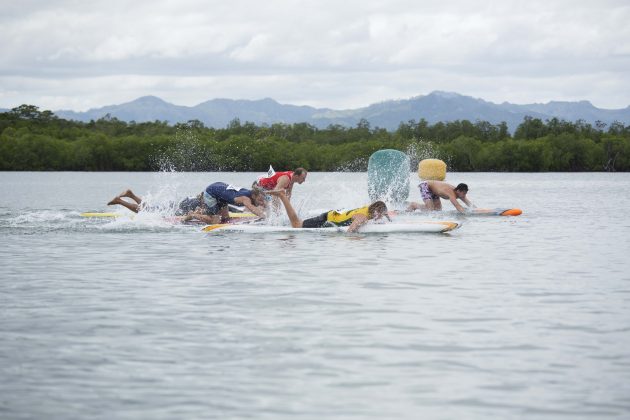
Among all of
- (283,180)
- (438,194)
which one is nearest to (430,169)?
(438,194)

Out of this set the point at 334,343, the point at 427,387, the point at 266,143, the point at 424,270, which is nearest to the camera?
the point at 427,387

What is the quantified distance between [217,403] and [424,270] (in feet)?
26.6

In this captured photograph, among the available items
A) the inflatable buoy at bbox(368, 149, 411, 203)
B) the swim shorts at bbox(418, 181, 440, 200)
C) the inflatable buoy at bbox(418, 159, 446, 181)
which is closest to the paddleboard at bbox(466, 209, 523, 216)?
the swim shorts at bbox(418, 181, 440, 200)

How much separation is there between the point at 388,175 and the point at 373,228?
35.5 feet

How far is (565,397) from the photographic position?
7836mm

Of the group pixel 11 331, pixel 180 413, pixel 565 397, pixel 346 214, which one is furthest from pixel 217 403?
pixel 346 214

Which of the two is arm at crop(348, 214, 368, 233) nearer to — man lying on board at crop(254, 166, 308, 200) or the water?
the water

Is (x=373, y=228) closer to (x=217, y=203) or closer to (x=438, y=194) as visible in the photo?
(x=217, y=203)

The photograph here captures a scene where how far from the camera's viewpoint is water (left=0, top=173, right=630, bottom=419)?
25.3ft

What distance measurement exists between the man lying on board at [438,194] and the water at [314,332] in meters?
7.59

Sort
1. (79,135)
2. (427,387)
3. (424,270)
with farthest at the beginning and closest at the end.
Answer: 1. (79,135)
2. (424,270)
3. (427,387)

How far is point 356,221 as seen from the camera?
2017 cm

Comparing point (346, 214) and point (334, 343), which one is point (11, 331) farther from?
point (346, 214)

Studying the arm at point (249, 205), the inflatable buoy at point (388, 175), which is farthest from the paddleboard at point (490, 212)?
the arm at point (249, 205)
